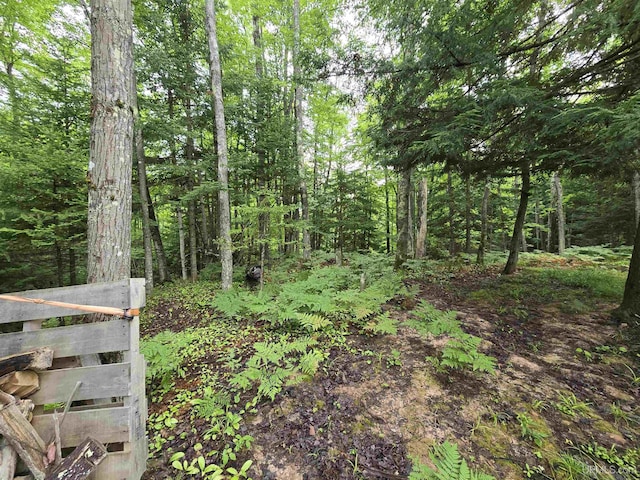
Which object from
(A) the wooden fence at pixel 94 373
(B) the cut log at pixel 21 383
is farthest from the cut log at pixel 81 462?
(B) the cut log at pixel 21 383

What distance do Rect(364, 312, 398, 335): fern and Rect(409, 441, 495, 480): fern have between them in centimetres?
195

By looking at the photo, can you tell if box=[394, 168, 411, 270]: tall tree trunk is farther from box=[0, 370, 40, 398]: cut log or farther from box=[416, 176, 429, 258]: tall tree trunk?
box=[0, 370, 40, 398]: cut log

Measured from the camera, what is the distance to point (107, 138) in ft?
9.00

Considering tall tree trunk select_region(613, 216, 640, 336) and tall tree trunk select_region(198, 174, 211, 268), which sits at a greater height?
tall tree trunk select_region(198, 174, 211, 268)

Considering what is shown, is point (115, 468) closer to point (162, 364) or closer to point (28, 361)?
point (28, 361)

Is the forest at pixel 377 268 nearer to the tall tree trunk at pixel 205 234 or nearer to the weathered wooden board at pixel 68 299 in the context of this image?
the weathered wooden board at pixel 68 299

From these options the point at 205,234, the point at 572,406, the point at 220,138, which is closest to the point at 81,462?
the point at 572,406

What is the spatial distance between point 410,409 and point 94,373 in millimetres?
3166

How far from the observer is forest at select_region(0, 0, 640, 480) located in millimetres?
2451

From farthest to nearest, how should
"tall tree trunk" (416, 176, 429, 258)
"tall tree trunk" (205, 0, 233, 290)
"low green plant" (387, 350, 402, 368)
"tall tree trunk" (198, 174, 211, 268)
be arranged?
"tall tree trunk" (416, 176, 429, 258), "tall tree trunk" (198, 174, 211, 268), "tall tree trunk" (205, 0, 233, 290), "low green plant" (387, 350, 402, 368)

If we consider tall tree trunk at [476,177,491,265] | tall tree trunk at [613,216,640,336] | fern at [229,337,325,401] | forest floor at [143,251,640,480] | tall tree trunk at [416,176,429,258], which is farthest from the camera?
tall tree trunk at [416,176,429,258]

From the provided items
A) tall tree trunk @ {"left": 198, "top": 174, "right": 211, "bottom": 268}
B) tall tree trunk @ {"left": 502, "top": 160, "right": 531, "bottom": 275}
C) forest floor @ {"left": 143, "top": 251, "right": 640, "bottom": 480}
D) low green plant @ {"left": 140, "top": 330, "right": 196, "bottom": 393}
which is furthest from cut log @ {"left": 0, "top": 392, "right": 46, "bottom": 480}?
tall tree trunk @ {"left": 502, "top": 160, "right": 531, "bottom": 275}

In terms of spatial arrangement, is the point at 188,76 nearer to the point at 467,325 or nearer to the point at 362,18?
the point at 362,18

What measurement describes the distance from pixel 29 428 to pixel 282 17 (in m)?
17.2
